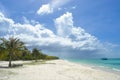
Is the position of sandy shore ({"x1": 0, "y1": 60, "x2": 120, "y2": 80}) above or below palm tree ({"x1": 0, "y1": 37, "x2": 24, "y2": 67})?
below

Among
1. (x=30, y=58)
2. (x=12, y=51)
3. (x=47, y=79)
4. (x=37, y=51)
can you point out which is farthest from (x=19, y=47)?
(x=30, y=58)

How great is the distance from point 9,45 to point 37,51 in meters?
57.2

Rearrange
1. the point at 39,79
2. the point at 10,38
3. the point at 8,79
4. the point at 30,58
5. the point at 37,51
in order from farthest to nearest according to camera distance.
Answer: the point at 30,58
the point at 37,51
the point at 10,38
the point at 39,79
the point at 8,79

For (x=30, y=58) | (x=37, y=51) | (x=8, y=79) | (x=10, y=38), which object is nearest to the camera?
(x=8, y=79)

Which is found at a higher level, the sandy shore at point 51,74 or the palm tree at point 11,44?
the palm tree at point 11,44

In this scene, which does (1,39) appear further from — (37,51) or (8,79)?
(37,51)

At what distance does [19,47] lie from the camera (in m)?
39.9

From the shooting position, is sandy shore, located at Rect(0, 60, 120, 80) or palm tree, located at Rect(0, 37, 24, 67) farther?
palm tree, located at Rect(0, 37, 24, 67)

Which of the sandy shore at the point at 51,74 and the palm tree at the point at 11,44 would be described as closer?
the sandy shore at the point at 51,74

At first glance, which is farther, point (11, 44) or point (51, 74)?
point (11, 44)

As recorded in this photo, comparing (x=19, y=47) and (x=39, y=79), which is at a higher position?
(x=19, y=47)

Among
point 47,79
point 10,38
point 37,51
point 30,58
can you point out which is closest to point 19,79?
point 47,79

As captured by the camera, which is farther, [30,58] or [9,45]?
[30,58]

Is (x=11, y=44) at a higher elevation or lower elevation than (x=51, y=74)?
higher
